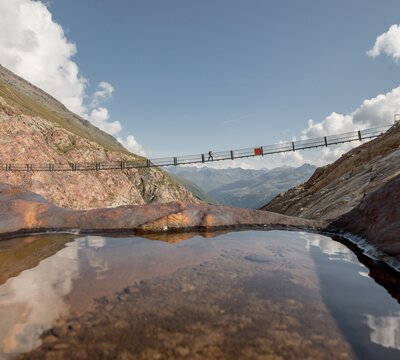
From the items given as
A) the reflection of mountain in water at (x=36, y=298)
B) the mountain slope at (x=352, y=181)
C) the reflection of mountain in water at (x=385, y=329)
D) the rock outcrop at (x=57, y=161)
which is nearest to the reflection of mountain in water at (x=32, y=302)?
the reflection of mountain in water at (x=36, y=298)

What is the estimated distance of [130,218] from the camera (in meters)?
8.60

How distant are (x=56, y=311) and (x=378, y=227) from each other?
6.43 metres

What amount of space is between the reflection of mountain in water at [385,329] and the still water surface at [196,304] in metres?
0.01

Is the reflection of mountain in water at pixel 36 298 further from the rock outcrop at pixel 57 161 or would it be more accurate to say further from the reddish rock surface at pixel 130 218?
the rock outcrop at pixel 57 161

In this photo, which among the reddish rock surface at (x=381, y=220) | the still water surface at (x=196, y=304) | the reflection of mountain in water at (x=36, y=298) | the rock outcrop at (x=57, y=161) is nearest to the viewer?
the still water surface at (x=196, y=304)

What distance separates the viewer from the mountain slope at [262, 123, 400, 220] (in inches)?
416

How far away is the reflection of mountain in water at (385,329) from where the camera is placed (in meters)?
2.78

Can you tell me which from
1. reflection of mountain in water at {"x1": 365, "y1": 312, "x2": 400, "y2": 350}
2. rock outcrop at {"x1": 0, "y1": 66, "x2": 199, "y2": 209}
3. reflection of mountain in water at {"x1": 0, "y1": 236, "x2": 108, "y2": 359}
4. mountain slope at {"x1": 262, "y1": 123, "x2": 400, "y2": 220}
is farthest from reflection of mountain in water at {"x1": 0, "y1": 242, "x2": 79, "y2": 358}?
rock outcrop at {"x1": 0, "y1": 66, "x2": 199, "y2": 209}

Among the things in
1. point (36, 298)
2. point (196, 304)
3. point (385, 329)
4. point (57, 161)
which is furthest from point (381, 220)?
point (57, 161)

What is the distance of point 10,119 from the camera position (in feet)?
268

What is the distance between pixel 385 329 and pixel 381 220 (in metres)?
4.00

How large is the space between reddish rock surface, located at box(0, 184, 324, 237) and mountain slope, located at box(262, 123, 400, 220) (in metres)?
2.88

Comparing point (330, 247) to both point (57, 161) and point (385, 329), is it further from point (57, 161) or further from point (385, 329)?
point (57, 161)

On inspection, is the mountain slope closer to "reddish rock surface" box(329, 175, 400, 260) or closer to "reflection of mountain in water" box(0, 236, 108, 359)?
"reddish rock surface" box(329, 175, 400, 260)
